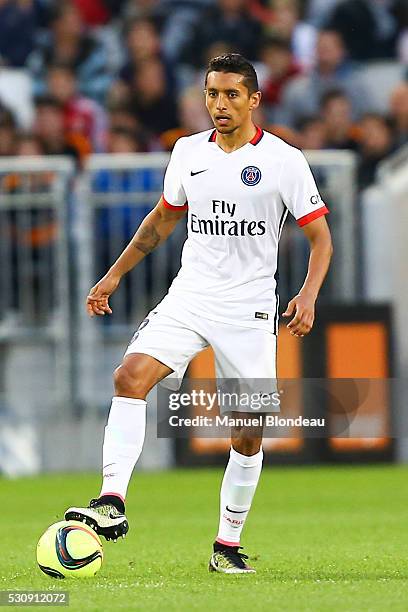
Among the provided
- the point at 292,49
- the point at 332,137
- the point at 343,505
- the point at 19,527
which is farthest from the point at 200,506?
the point at 292,49

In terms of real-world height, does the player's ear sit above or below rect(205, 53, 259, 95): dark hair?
below

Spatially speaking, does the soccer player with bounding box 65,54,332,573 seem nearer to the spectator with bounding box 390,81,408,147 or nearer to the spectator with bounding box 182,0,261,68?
the spectator with bounding box 390,81,408,147

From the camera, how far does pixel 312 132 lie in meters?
15.4

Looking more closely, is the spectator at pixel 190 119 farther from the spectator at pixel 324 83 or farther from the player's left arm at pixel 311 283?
the player's left arm at pixel 311 283

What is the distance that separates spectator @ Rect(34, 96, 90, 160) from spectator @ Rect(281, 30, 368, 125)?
2273 millimetres

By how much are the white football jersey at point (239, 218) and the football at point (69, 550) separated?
1.07 metres

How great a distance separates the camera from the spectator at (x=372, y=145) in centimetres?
1533

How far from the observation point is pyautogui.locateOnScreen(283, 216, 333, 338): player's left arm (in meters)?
6.48

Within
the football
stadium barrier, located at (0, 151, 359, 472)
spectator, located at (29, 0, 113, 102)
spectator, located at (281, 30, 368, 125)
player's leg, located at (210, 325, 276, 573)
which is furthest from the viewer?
spectator, located at (29, 0, 113, 102)

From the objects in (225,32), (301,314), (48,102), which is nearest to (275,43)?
(225,32)

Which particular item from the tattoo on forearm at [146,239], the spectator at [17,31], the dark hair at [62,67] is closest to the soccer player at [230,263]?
the tattoo on forearm at [146,239]

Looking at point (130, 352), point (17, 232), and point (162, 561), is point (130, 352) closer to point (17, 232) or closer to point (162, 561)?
point (162, 561)

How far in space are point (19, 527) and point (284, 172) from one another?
12.0 feet

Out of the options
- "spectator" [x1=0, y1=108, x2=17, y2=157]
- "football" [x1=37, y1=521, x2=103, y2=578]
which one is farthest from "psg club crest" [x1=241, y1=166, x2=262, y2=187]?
"spectator" [x1=0, y1=108, x2=17, y2=157]
